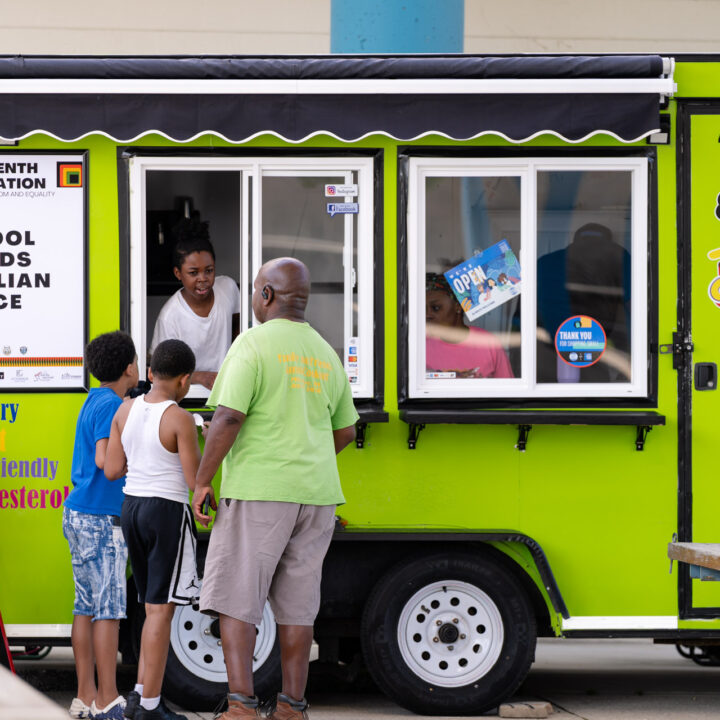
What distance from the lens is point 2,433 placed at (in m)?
5.85

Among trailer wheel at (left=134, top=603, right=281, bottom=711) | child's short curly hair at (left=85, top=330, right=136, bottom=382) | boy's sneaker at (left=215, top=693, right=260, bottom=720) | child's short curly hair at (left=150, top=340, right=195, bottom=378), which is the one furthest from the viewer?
trailer wheel at (left=134, top=603, right=281, bottom=711)

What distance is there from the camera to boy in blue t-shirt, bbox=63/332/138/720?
5.48m

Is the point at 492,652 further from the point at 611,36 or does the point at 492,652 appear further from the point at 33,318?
the point at 611,36

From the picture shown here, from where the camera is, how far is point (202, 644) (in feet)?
19.4

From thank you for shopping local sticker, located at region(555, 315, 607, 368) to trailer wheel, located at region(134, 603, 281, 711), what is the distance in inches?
73.7

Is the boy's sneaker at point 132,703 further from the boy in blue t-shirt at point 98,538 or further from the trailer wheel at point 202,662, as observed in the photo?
the trailer wheel at point 202,662

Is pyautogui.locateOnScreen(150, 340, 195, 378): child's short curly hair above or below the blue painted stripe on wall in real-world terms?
below

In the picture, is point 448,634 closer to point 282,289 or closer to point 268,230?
point 282,289

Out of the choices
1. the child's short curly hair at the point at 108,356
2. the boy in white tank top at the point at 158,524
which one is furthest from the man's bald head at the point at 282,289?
the child's short curly hair at the point at 108,356

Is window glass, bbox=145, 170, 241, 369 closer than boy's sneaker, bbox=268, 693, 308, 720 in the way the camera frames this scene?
No

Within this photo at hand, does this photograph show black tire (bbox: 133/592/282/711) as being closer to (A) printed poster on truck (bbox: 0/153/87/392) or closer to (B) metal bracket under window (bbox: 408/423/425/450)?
(B) metal bracket under window (bbox: 408/423/425/450)

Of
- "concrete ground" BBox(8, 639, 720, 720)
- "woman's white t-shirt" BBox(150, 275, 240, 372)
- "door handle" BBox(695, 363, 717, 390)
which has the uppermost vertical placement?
"woman's white t-shirt" BBox(150, 275, 240, 372)

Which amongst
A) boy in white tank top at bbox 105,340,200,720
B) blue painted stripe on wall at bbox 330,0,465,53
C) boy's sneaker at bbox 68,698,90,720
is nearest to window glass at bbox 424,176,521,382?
boy in white tank top at bbox 105,340,200,720

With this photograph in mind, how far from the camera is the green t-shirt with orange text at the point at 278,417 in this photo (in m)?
4.96
